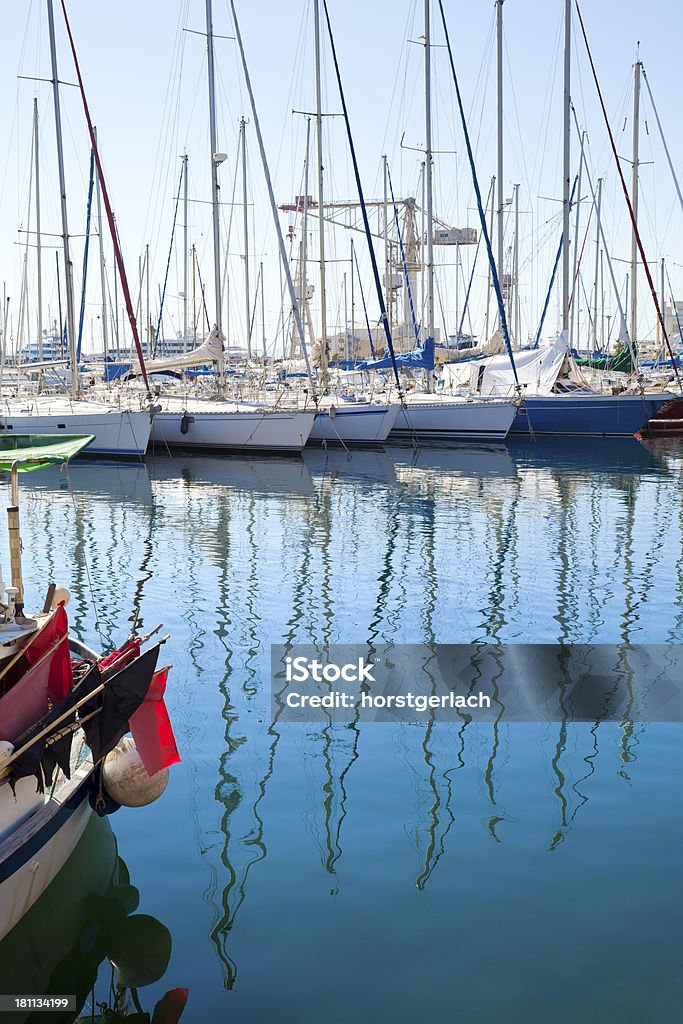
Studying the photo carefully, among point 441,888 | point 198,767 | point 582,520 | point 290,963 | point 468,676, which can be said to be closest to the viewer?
point 290,963

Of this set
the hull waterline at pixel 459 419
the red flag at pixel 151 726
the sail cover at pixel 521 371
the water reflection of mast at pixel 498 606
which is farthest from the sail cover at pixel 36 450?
the sail cover at pixel 521 371

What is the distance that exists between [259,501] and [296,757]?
680 inches

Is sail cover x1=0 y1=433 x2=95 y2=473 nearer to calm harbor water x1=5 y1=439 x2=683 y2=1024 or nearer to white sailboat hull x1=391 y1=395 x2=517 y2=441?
calm harbor water x1=5 y1=439 x2=683 y2=1024

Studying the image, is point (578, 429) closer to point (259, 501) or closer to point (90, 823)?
point (259, 501)

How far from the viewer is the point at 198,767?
358 inches

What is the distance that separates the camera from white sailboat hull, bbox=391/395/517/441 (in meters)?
42.1

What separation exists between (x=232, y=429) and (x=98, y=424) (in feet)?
16.3

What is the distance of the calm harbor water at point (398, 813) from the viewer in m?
6.05

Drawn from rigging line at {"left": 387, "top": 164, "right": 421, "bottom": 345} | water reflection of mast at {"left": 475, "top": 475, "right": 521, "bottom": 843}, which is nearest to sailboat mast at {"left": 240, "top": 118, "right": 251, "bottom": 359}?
rigging line at {"left": 387, "top": 164, "right": 421, "bottom": 345}

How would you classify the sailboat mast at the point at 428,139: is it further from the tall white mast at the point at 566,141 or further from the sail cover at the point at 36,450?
the sail cover at the point at 36,450

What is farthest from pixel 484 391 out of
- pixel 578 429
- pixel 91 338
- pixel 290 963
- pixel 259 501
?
pixel 91 338

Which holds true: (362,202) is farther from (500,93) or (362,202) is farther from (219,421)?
(500,93)

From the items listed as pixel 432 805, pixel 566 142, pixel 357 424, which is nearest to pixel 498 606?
pixel 432 805

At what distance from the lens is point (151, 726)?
273 inches
